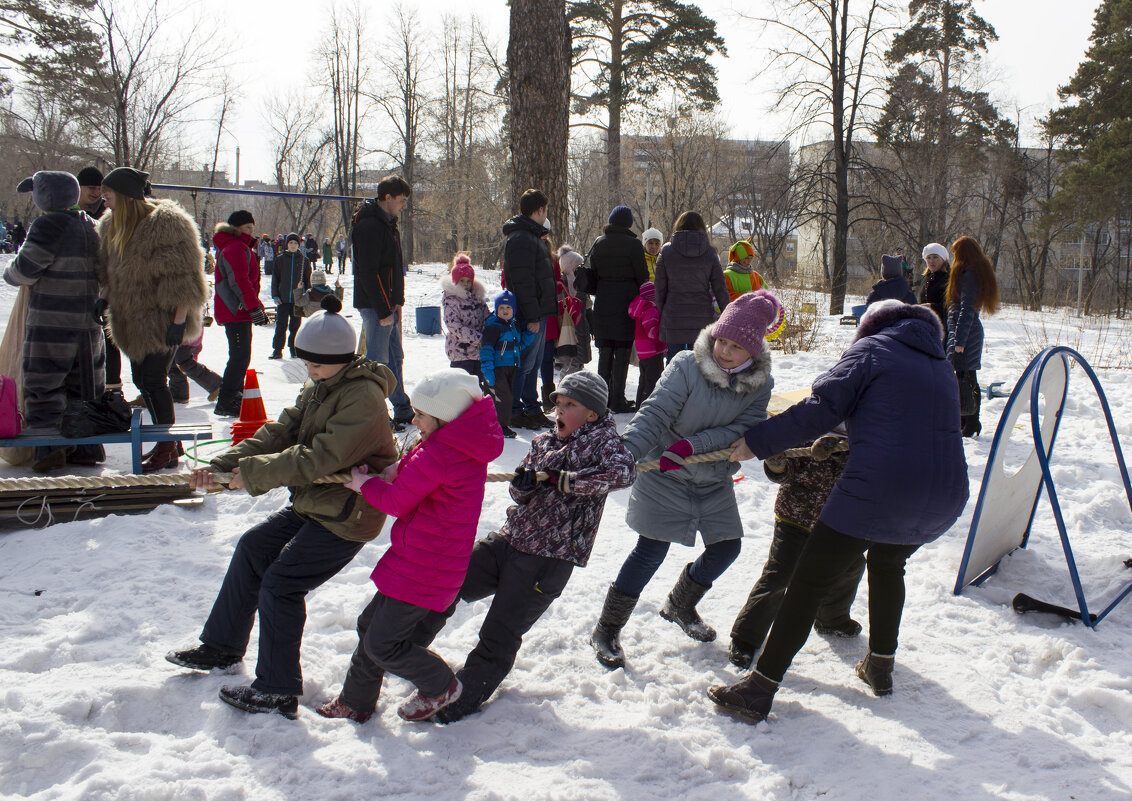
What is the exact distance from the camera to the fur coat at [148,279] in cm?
551

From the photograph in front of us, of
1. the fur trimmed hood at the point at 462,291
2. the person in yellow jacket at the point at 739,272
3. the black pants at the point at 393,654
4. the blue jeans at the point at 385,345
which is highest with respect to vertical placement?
the person in yellow jacket at the point at 739,272

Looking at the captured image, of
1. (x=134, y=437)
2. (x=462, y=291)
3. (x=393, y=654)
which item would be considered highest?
Answer: (x=462, y=291)

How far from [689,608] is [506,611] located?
1061 millimetres

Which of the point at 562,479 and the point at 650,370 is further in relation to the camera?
the point at 650,370

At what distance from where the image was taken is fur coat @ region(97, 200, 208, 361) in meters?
5.51

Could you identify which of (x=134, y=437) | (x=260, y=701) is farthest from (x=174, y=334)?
(x=260, y=701)

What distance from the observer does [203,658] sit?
10.4ft

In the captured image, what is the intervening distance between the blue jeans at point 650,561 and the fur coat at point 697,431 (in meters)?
0.05

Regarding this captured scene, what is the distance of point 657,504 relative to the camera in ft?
11.7

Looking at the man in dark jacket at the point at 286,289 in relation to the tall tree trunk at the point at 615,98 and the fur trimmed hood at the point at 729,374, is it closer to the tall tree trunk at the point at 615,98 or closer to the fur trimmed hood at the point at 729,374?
the fur trimmed hood at the point at 729,374

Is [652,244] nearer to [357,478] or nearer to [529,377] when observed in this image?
[529,377]

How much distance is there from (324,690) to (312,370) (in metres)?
1.28

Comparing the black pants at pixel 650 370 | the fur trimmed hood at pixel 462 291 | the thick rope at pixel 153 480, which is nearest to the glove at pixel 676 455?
the thick rope at pixel 153 480

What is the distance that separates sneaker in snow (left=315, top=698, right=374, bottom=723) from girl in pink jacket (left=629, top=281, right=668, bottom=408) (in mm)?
4690
